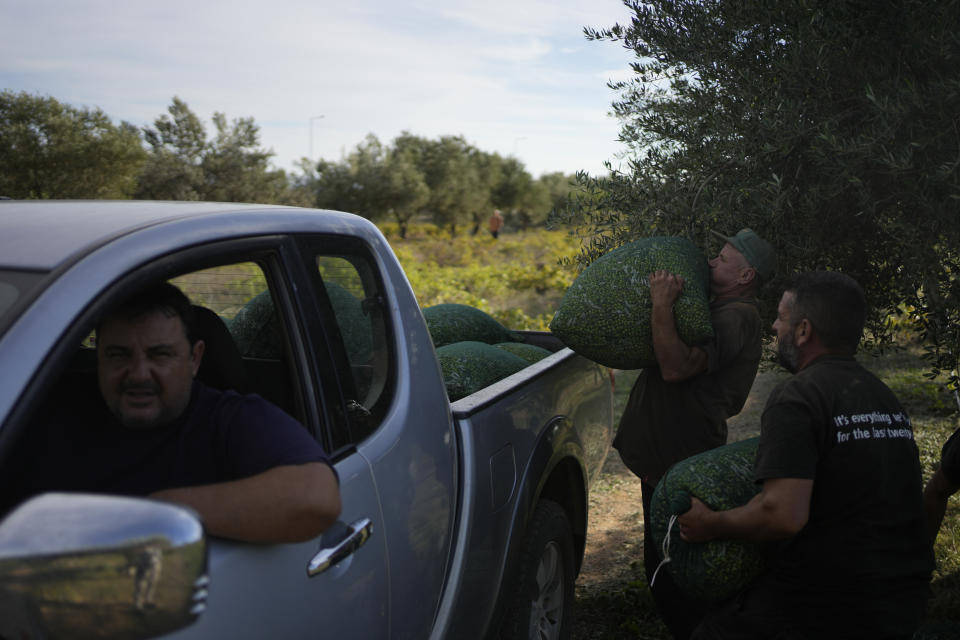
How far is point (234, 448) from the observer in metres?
1.72

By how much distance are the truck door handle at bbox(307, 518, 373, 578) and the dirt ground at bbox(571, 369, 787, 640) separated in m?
2.42

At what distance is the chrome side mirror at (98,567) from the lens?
98cm

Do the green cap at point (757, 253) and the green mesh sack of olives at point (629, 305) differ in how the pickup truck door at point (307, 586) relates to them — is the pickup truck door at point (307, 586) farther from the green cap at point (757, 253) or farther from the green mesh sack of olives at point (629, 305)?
the green cap at point (757, 253)

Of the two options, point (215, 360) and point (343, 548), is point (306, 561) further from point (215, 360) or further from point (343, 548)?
point (215, 360)

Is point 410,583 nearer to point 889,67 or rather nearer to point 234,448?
point 234,448

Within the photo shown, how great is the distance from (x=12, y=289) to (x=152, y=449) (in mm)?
503


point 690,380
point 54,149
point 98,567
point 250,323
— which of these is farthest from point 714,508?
point 54,149

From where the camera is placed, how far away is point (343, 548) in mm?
1755

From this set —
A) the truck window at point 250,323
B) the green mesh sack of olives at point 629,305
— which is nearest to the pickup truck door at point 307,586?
the truck window at point 250,323

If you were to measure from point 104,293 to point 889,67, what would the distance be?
135 inches

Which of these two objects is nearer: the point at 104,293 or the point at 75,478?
the point at 104,293

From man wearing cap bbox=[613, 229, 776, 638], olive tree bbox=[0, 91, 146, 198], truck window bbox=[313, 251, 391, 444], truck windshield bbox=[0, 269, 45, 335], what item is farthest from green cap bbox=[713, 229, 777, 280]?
olive tree bbox=[0, 91, 146, 198]

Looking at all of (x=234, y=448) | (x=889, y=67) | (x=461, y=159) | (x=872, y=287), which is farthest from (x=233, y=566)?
(x=461, y=159)

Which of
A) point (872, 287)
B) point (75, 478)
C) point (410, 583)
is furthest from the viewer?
point (872, 287)
